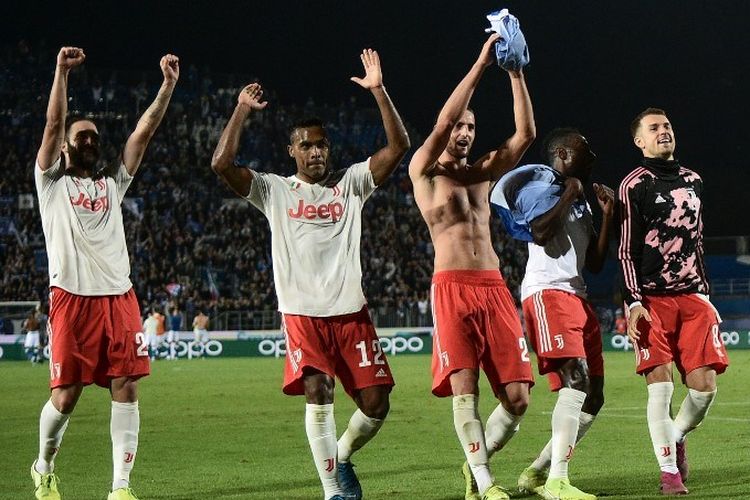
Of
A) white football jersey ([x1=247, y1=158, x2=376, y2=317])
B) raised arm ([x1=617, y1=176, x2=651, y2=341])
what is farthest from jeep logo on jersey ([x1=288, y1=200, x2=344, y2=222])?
raised arm ([x1=617, y1=176, x2=651, y2=341])

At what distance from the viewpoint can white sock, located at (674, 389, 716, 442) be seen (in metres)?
8.12

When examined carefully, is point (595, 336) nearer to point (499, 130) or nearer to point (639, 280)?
point (639, 280)

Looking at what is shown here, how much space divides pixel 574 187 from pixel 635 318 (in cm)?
99

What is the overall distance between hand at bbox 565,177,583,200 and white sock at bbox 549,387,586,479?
1323mm

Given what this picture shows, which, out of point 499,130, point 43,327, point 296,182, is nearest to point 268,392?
point 296,182

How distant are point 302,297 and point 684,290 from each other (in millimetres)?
2680

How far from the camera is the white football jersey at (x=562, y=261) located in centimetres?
804

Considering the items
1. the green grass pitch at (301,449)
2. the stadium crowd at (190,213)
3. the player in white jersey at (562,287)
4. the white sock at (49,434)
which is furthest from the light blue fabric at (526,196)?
the stadium crowd at (190,213)

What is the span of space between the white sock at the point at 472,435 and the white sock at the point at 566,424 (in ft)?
1.61

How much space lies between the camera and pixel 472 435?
7500 mm

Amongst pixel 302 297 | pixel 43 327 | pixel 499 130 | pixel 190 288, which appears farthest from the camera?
pixel 499 130

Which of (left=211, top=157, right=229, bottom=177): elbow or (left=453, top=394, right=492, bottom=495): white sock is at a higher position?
(left=211, top=157, right=229, bottom=177): elbow

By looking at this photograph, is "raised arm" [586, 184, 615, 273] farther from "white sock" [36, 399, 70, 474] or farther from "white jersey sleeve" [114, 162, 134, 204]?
"white sock" [36, 399, 70, 474]

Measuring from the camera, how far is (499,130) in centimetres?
5962
